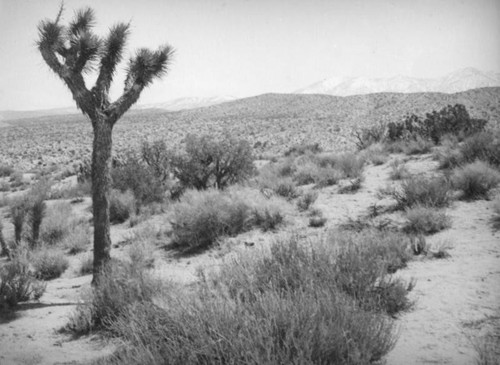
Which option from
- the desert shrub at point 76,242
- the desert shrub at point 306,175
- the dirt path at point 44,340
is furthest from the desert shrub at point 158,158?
the dirt path at point 44,340

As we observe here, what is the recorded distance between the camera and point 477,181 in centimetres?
860

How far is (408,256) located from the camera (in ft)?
18.5

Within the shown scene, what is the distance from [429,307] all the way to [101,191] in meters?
5.95

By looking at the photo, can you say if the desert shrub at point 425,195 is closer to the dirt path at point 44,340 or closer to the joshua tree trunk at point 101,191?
the joshua tree trunk at point 101,191

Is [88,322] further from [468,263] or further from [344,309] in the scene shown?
[468,263]

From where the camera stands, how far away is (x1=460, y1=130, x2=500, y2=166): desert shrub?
10344mm

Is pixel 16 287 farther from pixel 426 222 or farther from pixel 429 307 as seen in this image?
pixel 426 222

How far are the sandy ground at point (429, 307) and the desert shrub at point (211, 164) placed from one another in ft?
16.5

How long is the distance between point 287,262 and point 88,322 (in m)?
2.90

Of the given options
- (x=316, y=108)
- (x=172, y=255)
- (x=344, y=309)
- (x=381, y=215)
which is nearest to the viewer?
(x=344, y=309)

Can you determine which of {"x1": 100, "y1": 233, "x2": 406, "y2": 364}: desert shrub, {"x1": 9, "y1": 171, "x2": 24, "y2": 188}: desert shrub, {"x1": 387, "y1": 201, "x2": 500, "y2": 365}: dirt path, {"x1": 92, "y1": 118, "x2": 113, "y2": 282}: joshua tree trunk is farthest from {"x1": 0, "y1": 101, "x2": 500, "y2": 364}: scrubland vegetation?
{"x1": 9, "y1": 171, "x2": 24, "y2": 188}: desert shrub

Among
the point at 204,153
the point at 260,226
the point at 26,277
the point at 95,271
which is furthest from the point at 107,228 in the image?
the point at 204,153

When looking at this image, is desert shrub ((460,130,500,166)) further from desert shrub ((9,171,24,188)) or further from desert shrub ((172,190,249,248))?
desert shrub ((9,171,24,188))

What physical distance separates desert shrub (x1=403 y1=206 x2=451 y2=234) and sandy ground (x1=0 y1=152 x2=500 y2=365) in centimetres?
20
